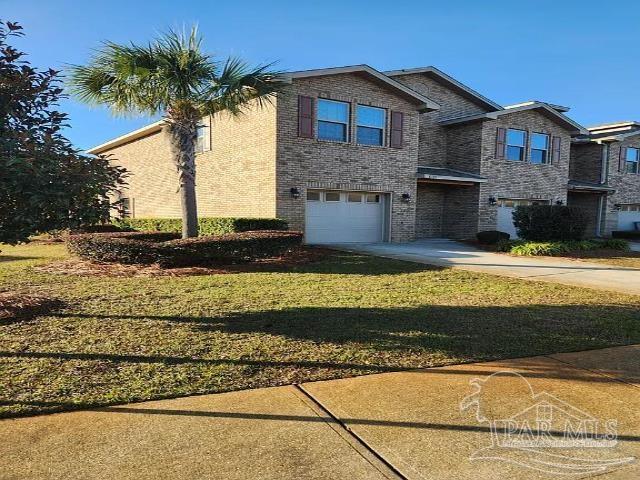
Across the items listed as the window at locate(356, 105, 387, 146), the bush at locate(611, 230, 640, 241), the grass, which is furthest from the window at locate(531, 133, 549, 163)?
the grass

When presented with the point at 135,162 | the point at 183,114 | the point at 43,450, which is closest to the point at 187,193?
the point at 183,114

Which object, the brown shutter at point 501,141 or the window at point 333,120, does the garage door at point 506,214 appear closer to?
the brown shutter at point 501,141

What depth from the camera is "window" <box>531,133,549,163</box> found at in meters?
22.0

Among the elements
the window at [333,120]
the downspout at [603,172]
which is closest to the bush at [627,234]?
the downspout at [603,172]

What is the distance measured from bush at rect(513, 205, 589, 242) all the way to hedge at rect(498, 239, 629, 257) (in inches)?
16.0

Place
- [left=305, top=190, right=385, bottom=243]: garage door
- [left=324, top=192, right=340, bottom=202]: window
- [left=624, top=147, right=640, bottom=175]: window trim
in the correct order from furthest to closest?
1. [left=624, top=147, right=640, bottom=175]: window trim
2. [left=324, top=192, right=340, bottom=202]: window
3. [left=305, top=190, right=385, bottom=243]: garage door

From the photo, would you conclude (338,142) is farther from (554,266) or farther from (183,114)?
(554,266)

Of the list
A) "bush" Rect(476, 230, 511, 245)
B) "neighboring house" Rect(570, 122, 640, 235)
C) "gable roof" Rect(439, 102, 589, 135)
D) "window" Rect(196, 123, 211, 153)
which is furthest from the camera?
"neighboring house" Rect(570, 122, 640, 235)

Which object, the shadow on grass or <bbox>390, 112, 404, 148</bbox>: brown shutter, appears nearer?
the shadow on grass

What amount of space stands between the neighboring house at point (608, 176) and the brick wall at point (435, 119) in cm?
798

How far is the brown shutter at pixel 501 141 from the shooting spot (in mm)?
20734

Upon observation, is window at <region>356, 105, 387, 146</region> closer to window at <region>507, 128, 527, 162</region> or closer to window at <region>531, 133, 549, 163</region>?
window at <region>507, 128, 527, 162</region>

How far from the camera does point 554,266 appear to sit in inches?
486

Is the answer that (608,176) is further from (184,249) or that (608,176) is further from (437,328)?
(437,328)
